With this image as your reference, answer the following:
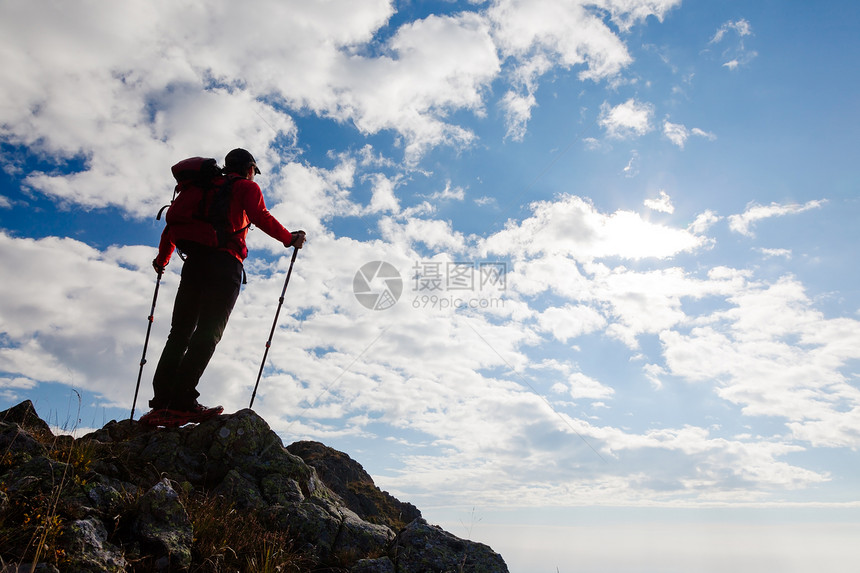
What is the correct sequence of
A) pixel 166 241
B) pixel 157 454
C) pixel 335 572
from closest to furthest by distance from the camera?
1. pixel 335 572
2. pixel 157 454
3. pixel 166 241

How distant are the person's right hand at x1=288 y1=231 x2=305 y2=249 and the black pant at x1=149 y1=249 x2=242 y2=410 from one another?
101 cm

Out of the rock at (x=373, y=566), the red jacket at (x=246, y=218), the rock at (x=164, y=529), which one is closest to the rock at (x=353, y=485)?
the rock at (x=373, y=566)

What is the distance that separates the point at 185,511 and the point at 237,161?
216 inches

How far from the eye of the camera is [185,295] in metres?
8.21

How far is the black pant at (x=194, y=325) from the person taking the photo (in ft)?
26.4

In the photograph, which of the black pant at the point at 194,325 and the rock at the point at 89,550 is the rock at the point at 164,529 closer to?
the rock at the point at 89,550

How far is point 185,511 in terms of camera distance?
5680 millimetres

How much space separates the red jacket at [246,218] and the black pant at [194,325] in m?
0.30

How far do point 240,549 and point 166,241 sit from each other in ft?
18.3

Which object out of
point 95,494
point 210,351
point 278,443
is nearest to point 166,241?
point 210,351

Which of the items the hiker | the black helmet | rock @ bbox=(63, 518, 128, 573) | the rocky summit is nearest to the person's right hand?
the hiker

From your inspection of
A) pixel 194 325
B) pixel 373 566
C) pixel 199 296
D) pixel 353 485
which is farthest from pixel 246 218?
pixel 353 485

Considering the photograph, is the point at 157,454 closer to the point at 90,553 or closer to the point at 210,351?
the point at 210,351

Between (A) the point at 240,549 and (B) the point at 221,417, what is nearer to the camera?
(A) the point at 240,549
